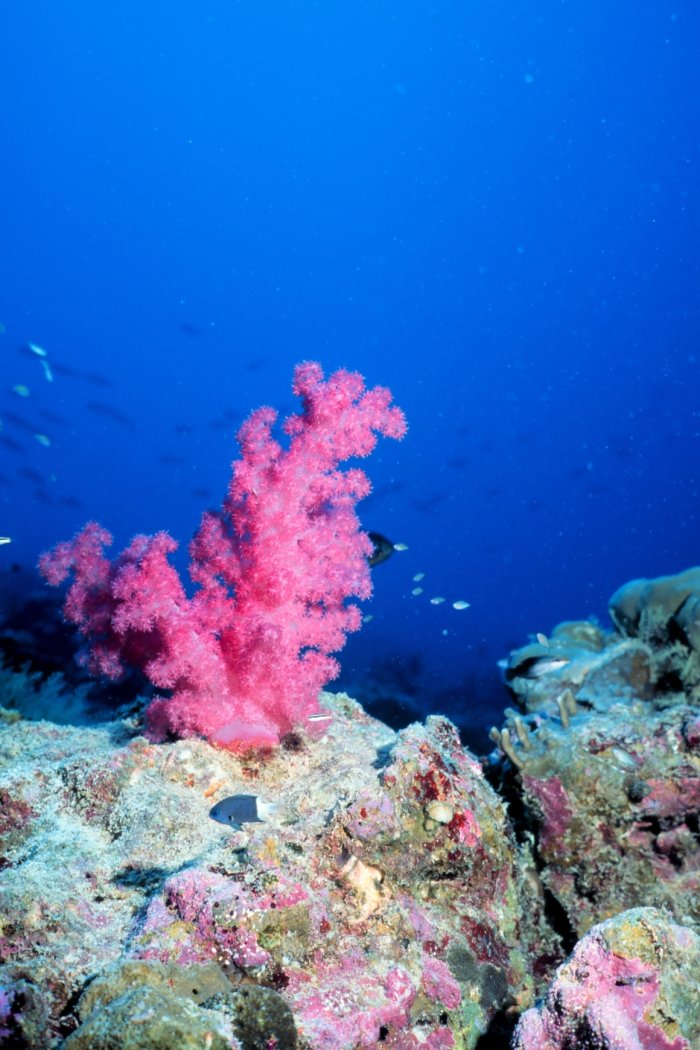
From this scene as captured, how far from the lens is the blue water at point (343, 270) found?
101125 mm

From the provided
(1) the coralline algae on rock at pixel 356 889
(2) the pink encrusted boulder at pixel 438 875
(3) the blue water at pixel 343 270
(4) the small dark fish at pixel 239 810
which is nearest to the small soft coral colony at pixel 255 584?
(1) the coralline algae on rock at pixel 356 889

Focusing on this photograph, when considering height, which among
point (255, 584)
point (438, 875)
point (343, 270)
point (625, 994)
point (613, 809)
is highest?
point (343, 270)

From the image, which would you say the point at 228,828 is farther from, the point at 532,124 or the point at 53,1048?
the point at 532,124

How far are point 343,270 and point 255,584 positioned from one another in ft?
411

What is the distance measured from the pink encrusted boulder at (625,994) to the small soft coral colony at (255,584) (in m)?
2.11

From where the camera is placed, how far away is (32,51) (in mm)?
95688

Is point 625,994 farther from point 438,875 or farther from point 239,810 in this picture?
point 239,810

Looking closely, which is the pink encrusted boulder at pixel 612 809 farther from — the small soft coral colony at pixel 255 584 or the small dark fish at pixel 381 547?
the small dark fish at pixel 381 547

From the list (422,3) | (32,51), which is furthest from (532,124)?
(32,51)

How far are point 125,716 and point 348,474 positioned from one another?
2903 mm

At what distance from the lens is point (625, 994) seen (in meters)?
2.02

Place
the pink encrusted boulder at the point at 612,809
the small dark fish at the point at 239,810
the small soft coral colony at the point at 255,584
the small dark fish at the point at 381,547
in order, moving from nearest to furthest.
Result: the small dark fish at the point at 239,810
the pink encrusted boulder at the point at 612,809
the small soft coral colony at the point at 255,584
the small dark fish at the point at 381,547

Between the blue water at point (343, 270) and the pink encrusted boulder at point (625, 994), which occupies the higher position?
the blue water at point (343, 270)

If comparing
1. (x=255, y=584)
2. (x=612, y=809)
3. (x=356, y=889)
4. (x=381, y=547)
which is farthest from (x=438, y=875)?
(x=381, y=547)
